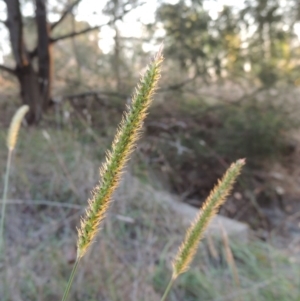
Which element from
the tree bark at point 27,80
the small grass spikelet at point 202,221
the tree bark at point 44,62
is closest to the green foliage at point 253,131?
the tree bark at point 44,62

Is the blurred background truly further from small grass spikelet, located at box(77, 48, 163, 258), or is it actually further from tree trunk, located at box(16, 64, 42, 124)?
small grass spikelet, located at box(77, 48, 163, 258)

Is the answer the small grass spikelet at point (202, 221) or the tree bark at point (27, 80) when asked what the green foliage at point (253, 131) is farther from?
the small grass spikelet at point (202, 221)

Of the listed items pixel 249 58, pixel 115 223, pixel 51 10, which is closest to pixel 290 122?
pixel 249 58

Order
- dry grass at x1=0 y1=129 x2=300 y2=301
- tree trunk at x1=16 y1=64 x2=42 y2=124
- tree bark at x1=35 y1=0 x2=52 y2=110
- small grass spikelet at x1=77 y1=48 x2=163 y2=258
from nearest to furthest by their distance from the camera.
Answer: small grass spikelet at x1=77 y1=48 x2=163 y2=258, dry grass at x1=0 y1=129 x2=300 y2=301, tree bark at x1=35 y1=0 x2=52 y2=110, tree trunk at x1=16 y1=64 x2=42 y2=124

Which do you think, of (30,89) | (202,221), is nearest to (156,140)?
(30,89)

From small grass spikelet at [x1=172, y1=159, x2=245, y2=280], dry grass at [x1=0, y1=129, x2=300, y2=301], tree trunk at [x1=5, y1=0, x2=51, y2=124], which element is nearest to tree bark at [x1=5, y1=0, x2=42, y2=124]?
tree trunk at [x1=5, y1=0, x2=51, y2=124]

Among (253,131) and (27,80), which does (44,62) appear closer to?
(27,80)

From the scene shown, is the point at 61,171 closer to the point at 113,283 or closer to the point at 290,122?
the point at 113,283
